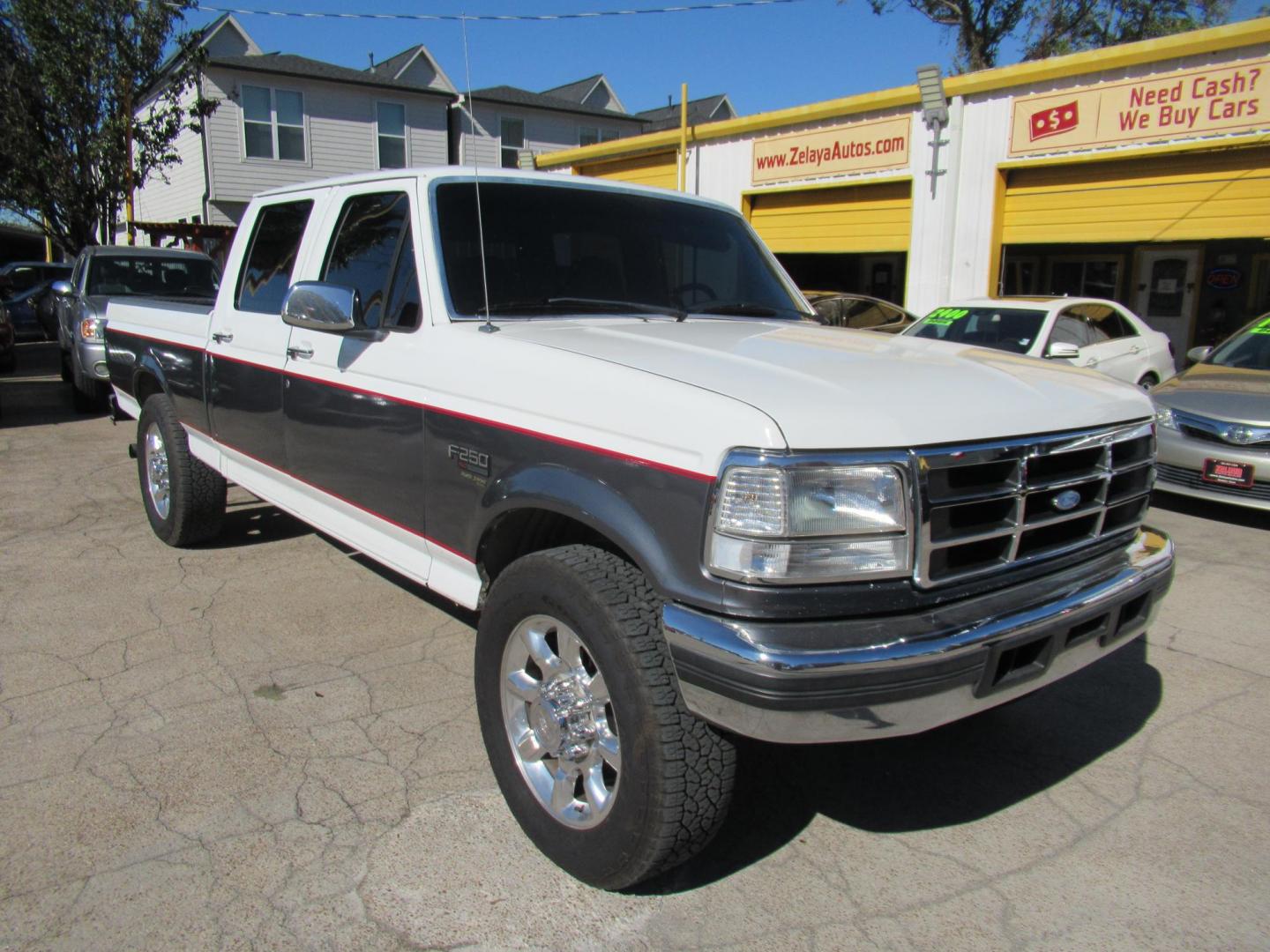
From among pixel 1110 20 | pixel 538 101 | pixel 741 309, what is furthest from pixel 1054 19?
pixel 741 309

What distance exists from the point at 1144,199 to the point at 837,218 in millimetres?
4607

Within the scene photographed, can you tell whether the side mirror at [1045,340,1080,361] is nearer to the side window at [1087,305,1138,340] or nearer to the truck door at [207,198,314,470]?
the side window at [1087,305,1138,340]

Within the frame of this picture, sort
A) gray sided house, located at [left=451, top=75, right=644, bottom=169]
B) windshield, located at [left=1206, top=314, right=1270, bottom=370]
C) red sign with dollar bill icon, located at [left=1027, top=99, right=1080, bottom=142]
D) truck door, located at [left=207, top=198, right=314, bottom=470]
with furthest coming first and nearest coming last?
gray sided house, located at [left=451, top=75, right=644, bottom=169] → red sign with dollar bill icon, located at [left=1027, top=99, right=1080, bottom=142] → windshield, located at [left=1206, top=314, right=1270, bottom=370] → truck door, located at [left=207, top=198, right=314, bottom=470]

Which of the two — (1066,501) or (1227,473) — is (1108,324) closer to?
(1227,473)

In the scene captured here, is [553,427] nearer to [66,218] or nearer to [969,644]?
[969,644]

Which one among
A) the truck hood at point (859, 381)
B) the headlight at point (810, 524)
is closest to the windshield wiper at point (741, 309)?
the truck hood at point (859, 381)

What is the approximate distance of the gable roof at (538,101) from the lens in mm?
27141

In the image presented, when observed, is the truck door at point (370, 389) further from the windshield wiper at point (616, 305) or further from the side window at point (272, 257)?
the windshield wiper at point (616, 305)

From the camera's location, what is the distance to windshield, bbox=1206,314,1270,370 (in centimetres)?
778

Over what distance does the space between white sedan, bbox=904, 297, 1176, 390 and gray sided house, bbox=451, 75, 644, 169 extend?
18.6 metres

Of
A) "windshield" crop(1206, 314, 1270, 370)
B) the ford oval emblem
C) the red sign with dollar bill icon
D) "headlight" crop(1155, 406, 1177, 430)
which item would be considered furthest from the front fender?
the red sign with dollar bill icon

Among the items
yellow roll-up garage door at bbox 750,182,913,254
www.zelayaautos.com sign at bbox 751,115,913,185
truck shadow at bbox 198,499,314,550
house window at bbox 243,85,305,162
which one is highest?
house window at bbox 243,85,305,162

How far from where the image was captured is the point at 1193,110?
1071cm

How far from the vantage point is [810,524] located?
2133mm
